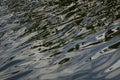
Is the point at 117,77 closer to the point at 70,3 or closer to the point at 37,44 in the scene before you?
the point at 37,44

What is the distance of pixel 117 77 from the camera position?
904cm

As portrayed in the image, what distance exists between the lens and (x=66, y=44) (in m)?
13.8

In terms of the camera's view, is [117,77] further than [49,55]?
No

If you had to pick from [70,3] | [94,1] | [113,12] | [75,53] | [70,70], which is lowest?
[70,70]

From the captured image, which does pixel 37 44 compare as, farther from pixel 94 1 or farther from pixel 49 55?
pixel 94 1

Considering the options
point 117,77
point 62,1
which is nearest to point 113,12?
point 117,77

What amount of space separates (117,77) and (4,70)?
5.94m

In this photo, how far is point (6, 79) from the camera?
38.8 ft

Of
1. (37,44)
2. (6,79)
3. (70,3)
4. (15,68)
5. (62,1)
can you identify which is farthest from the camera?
(62,1)

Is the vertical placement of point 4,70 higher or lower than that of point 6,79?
higher

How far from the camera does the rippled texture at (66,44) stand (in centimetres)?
1059

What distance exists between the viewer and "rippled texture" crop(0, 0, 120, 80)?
10.6 metres

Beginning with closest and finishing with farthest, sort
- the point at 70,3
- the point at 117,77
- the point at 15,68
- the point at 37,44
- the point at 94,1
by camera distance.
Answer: the point at 117,77, the point at 15,68, the point at 37,44, the point at 94,1, the point at 70,3

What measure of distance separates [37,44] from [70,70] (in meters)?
5.01
